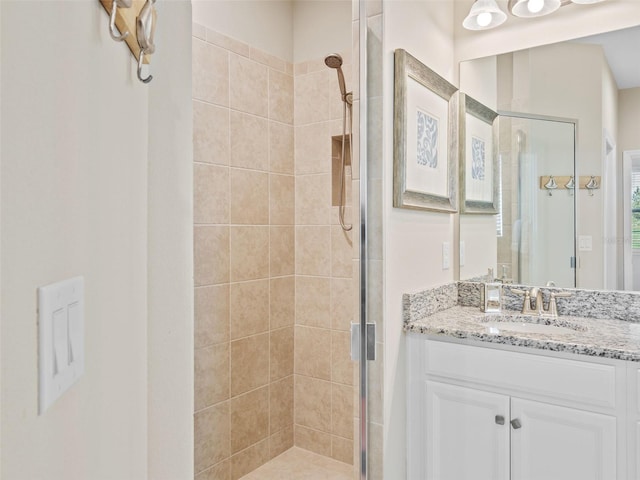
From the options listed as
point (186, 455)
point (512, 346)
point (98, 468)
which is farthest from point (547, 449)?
point (98, 468)

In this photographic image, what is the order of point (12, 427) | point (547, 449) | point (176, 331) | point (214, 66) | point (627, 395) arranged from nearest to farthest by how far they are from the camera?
point (12, 427)
point (176, 331)
point (627, 395)
point (547, 449)
point (214, 66)

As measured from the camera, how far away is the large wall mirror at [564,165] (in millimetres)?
1851

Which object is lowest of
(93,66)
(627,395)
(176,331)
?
(627,395)

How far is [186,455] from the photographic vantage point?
0.86m

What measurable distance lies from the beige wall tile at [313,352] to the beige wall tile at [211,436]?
538 millimetres

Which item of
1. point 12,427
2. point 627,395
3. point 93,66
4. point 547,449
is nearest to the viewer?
point 12,427

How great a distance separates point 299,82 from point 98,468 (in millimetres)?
2361

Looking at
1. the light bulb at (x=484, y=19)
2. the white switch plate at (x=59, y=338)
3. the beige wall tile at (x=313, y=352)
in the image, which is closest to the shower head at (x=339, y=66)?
the light bulb at (x=484, y=19)

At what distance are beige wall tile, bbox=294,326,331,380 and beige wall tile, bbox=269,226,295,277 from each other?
0.36m

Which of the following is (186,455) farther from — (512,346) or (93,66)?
(512,346)

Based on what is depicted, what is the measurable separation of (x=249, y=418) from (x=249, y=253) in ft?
2.81

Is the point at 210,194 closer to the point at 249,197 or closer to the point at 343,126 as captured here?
the point at 249,197

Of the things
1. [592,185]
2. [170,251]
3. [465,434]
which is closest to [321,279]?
[465,434]

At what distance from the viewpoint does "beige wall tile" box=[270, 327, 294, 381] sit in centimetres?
251
